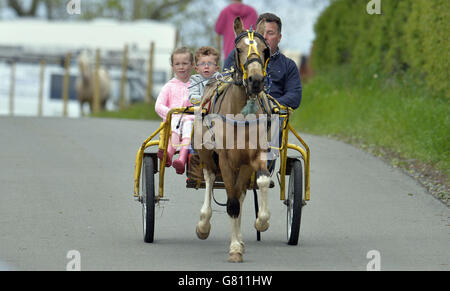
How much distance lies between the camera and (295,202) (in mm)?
9227

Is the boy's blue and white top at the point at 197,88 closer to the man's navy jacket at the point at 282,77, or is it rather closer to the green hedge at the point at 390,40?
the man's navy jacket at the point at 282,77

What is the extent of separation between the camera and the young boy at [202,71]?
9439 millimetres

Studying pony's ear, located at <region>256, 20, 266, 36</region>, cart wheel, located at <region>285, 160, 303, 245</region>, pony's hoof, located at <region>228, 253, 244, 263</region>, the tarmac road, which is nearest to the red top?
the tarmac road

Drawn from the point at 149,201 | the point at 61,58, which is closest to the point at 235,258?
the point at 149,201

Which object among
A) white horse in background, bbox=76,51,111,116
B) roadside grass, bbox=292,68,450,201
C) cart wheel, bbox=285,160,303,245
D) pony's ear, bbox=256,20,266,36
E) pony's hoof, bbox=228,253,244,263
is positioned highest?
pony's ear, bbox=256,20,266,36

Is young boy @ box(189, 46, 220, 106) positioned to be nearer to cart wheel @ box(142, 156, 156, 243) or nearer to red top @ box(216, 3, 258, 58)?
cart wheel @ box(142, 156, 156, 243)

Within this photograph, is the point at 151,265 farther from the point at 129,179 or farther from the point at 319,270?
the point at 129,179

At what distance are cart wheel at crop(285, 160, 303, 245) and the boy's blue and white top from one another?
3.26 feet

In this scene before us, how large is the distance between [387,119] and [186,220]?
23.3 ft

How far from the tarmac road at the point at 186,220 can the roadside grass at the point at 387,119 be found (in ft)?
1.40

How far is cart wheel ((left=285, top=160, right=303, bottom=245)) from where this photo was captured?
923cm

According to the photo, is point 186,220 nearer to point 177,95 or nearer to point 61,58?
point 177,95

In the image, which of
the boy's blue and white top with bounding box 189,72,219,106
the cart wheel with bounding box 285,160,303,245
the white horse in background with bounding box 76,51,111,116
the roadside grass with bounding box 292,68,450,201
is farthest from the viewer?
the white horse in background with bounding box 76,51,111,116
